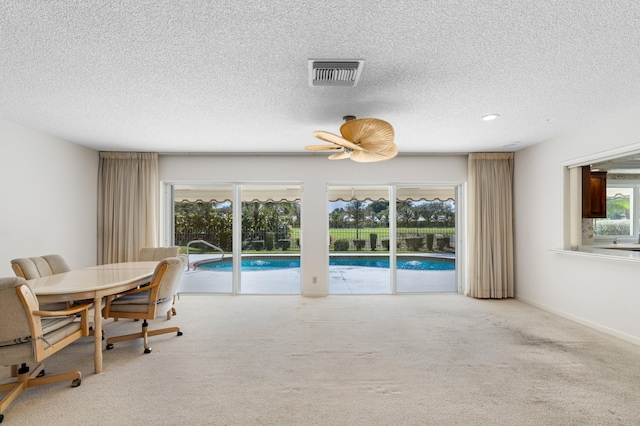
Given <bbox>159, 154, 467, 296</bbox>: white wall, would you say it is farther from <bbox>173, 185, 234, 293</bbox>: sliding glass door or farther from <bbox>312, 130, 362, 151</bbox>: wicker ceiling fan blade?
<bbox>312, 130, 362, 151</bbox>: wicker ceiling fan blade

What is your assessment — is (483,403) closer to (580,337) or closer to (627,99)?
(580,337)

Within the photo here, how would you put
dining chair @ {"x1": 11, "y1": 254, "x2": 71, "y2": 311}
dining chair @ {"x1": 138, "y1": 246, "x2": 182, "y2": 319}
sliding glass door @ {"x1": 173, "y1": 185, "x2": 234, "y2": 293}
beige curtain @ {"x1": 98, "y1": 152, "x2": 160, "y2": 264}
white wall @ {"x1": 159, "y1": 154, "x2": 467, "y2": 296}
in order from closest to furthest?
1. dining chair @ {"x1": 11, "y1": 254, "x2": 71, "y2": 311}
2. dining chair @ {"x1": 138, "y1": 246, "x2": 182, "y2": 319}
3. beige curtain @ {"x1": 98, "y1": 152, "x2": 160, "y2": 264}
4. white wall @ {"x1": 159, "y1": 154, "x2": 467, "y2": 296}
5. sliding glass door @ {"x1": 173, "y1": 185, "x2": 234, "y2": 293}

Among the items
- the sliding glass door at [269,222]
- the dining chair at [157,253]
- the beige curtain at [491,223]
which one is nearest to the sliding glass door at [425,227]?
the beige curtain at [491,223]

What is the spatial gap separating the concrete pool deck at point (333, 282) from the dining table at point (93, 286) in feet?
7.42

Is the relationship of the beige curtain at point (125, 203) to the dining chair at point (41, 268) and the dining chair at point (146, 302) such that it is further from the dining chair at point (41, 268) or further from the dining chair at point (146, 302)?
the dining chair at point (146, 302)

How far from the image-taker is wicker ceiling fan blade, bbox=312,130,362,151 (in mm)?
2617

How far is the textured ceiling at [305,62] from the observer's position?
1.68 meters

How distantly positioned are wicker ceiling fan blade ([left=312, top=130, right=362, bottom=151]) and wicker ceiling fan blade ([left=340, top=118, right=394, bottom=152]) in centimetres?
7

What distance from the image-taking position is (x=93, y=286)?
102 inches

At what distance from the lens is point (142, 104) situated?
2.99 m

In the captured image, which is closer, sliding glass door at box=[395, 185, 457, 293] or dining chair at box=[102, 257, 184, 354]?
dining chair at box=[102, 257, 184, 354]

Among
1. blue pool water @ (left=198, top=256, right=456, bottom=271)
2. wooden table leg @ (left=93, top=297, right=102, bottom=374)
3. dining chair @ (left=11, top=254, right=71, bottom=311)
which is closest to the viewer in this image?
wooden table leg @ (left=93, top=297, right=102, bottom=374)

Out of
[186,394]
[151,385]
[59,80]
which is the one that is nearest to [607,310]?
[186,394]

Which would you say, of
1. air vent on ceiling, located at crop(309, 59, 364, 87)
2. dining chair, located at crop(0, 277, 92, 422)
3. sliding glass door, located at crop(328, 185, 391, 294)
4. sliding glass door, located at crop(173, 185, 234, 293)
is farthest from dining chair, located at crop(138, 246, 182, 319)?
air vent on ceiling, located at crop(309, 59, 364, 87)
